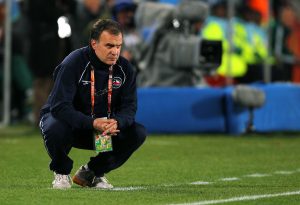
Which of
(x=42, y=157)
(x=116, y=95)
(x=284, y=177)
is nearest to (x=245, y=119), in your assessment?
(x=42, y=157)

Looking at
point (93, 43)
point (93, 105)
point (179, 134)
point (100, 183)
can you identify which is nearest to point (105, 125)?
point (93, 105)

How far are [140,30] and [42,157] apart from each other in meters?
5.65

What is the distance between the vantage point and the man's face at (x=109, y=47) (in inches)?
371

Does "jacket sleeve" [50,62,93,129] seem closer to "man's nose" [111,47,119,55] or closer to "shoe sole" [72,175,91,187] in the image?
"man's nose" [111,47,119,55]

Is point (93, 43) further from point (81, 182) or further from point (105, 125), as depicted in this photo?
point (81, 182)

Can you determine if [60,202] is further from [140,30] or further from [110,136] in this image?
[140,30]

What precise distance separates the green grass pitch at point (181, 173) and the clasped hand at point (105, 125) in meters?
0.51

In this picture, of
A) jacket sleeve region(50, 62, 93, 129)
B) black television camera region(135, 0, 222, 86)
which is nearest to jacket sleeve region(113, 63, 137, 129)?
jacket sleeve region(50, 62, 93, 129)

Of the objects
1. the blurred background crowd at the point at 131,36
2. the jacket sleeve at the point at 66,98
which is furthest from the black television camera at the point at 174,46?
the jacket sleeve at the point at 66,98

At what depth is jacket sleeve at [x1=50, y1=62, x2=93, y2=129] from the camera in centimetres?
934

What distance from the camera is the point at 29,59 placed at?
20047mm

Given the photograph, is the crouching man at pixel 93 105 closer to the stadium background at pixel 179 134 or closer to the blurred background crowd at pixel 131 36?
the stadium background at pixel 179 134

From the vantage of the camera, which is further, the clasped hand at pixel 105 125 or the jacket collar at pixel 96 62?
the jacket collar at pixel 96 62

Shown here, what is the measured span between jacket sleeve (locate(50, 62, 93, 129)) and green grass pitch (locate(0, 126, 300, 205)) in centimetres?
61
